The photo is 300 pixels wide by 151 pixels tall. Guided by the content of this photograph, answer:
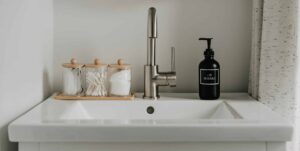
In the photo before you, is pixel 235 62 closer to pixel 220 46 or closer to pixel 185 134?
pixel 220 46

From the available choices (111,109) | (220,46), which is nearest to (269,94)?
(220,46)

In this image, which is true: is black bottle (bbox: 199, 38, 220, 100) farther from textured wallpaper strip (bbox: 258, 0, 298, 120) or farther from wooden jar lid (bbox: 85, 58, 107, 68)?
wooden jar lid (bbox: 85, 58, 107, 68)

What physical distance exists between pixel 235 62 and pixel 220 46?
3.6 inches

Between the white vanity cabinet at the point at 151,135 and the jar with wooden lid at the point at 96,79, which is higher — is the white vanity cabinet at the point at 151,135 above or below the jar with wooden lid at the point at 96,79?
below

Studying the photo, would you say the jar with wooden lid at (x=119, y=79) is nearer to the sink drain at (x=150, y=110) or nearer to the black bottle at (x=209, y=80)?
the sink drain at (x=150, y=110)

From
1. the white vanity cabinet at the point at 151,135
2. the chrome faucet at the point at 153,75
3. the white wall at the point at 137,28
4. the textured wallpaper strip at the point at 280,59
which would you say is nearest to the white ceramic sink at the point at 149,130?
the white vanity cabinet at the point at 151,135

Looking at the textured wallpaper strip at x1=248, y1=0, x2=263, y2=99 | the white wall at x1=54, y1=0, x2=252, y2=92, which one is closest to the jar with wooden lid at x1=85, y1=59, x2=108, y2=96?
the white wall at x1=54, y1=0, x2=252, y2=92

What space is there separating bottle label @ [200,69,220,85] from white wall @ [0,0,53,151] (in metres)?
0.60

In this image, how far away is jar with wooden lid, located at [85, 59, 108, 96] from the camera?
1704 mm

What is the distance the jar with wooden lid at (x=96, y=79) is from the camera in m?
1.70

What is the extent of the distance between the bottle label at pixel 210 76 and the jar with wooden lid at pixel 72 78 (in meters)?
0.46

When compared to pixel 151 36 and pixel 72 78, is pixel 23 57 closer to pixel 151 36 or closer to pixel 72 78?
pixel 72 78

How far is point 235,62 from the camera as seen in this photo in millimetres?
1889

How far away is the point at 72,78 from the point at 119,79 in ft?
0.58
